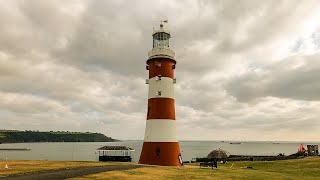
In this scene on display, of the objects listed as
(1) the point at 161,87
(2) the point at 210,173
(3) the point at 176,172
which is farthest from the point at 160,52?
(2) the point at 210,173

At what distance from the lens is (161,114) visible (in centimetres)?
3219

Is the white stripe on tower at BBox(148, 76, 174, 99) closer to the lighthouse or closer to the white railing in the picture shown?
the lighthouse

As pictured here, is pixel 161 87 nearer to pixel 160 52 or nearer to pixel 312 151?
pixel 160 52

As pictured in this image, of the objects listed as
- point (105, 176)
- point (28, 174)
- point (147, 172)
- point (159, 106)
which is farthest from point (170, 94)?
point (28, 174)

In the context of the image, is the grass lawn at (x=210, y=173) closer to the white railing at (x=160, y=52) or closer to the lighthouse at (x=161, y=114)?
A: the lighthouse at (x=161, y=114)

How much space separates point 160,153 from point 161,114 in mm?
4069

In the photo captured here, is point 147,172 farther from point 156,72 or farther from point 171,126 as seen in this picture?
point 156,72

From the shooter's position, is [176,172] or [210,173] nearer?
[176,172]

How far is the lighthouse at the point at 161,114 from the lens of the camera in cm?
3200

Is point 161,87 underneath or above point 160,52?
underneath

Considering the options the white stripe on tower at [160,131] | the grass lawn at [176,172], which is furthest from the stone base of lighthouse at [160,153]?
the grass lawn at [176,172]

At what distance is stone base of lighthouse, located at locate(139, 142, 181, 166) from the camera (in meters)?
31.9

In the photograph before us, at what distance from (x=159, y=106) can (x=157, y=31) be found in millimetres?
8771

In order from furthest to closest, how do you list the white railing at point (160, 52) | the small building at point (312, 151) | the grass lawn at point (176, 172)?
1. the small building at point (312, 151)
2. the white railing at point (160, 52)
3. the grass lawn at point (176, 172)
